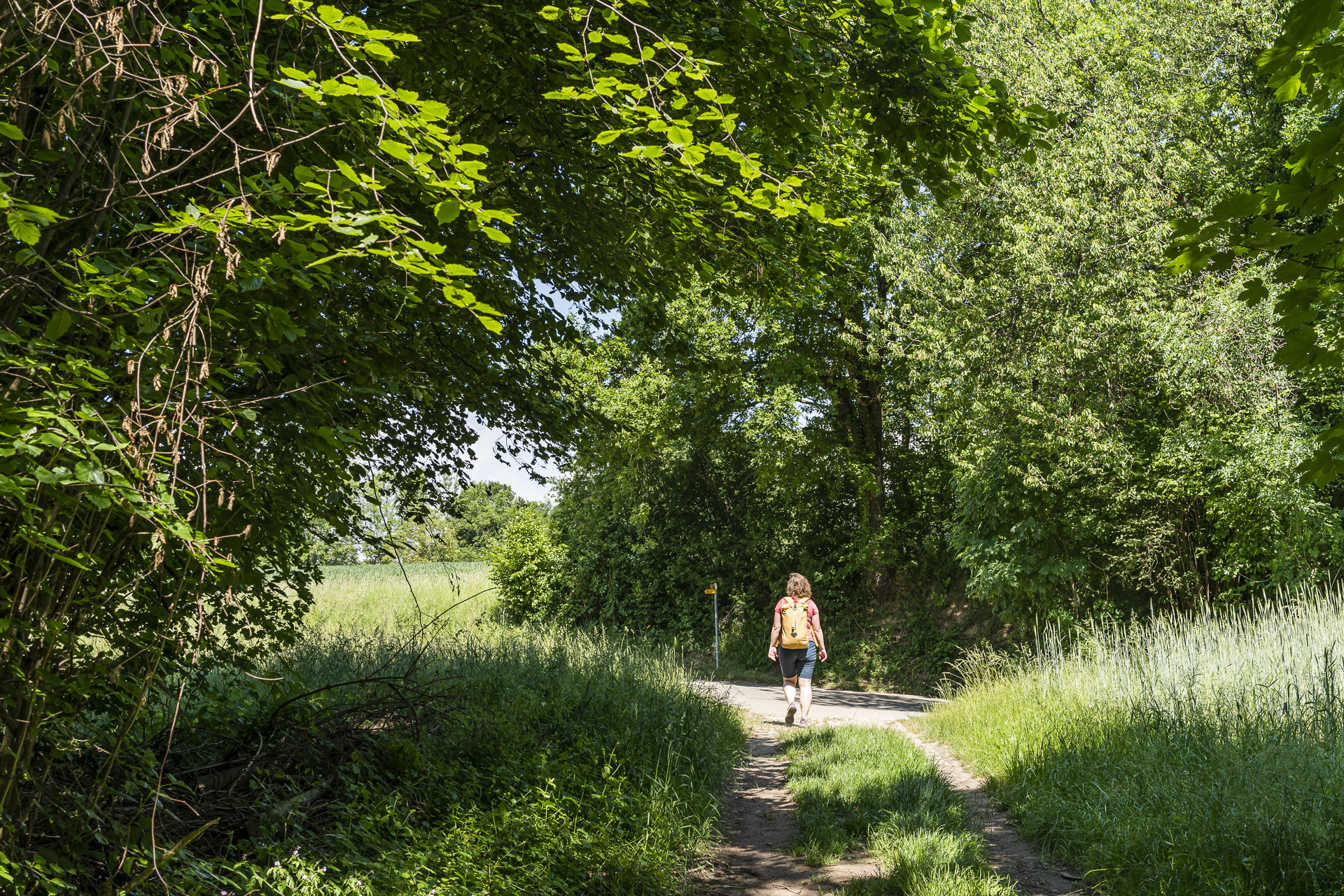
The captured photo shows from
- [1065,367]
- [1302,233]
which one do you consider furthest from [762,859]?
[1065,367]

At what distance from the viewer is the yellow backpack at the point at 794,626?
1010cm

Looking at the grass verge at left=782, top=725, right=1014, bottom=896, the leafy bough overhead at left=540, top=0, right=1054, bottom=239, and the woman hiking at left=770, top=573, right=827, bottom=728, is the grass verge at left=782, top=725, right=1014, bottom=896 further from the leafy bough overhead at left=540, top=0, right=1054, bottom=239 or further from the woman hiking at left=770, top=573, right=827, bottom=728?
the leafy bough overhead at left=540, top=0, right=1054, bottom=239

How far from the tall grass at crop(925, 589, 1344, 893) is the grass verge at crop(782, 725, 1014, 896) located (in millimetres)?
595

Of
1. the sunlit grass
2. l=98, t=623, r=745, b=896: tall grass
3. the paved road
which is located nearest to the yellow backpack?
the paved road

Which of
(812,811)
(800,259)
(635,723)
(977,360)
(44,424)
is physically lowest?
(812,811)

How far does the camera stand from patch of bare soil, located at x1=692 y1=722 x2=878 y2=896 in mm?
4938

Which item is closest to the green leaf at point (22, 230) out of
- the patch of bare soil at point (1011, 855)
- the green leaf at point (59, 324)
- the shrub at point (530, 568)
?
the green leaf at point (59, 324)

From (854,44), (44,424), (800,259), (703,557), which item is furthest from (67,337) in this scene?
(703,557)

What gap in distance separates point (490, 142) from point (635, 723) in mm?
4756

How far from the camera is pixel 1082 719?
702cm

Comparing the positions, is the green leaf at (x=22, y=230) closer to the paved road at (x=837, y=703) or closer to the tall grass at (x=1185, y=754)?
the tall grass at (x=1185, y=754)

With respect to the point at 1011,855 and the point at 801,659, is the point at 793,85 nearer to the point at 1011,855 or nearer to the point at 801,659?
the point at 1011,855

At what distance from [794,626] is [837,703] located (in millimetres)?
4928

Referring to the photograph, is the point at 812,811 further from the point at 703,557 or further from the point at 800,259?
the point at 703,557
